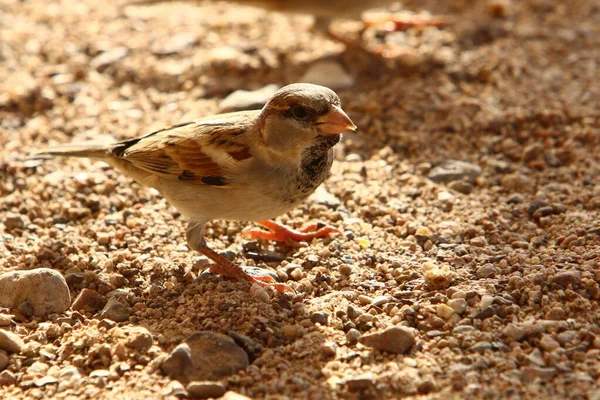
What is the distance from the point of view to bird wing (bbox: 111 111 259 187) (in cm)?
407

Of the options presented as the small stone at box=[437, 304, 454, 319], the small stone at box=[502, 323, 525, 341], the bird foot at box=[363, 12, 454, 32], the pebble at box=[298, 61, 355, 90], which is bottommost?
the small stone at box=[437, 304, 454, 319]

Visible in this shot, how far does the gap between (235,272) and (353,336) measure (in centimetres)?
81

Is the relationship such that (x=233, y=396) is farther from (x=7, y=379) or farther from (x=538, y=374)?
(x=538, y=374)

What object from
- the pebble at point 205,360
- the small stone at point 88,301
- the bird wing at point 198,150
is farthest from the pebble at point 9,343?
the bird wing at point 198,150

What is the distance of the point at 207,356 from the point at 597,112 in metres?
3.92

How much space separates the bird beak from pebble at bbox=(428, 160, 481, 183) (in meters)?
1.61

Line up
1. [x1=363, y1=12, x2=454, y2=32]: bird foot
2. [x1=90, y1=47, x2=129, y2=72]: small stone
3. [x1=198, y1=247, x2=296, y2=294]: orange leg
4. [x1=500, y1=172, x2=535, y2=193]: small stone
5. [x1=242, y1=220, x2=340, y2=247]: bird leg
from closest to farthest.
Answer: [x1=198, y1=247, x2=296, y2=294]: orange leg < [x1=242, y1=220, x2=340, y2=247]: bird leg < [x1=500, y1=172, x2=535, y2=193]: small stone < [x1=90, y1=47, x2=129, y2=72]: small stone < [x1=363, y1=12, x2=454, y2=32]: bird foot

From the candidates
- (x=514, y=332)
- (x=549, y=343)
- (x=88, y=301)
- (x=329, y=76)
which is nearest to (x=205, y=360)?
(x=88, y=301)

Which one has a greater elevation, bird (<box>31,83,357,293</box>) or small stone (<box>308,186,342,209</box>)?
bird (<box>31,83,357,293</box>)

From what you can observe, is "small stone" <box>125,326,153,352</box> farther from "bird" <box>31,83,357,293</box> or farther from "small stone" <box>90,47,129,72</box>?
"small stone" <box>90,47,129,72</box>

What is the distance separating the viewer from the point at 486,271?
→ 158 inches

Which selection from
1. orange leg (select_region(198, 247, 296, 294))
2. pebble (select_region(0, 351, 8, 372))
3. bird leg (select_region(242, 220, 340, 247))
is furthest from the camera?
bird leg (select_region(242, 220, 340, 247))

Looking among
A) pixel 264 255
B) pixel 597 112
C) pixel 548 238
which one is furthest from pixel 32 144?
pixel 597 112

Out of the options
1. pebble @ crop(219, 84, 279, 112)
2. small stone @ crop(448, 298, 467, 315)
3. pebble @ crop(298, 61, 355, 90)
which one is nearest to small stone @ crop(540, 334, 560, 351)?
small stone @ crop(448, 298, 467, 315)
